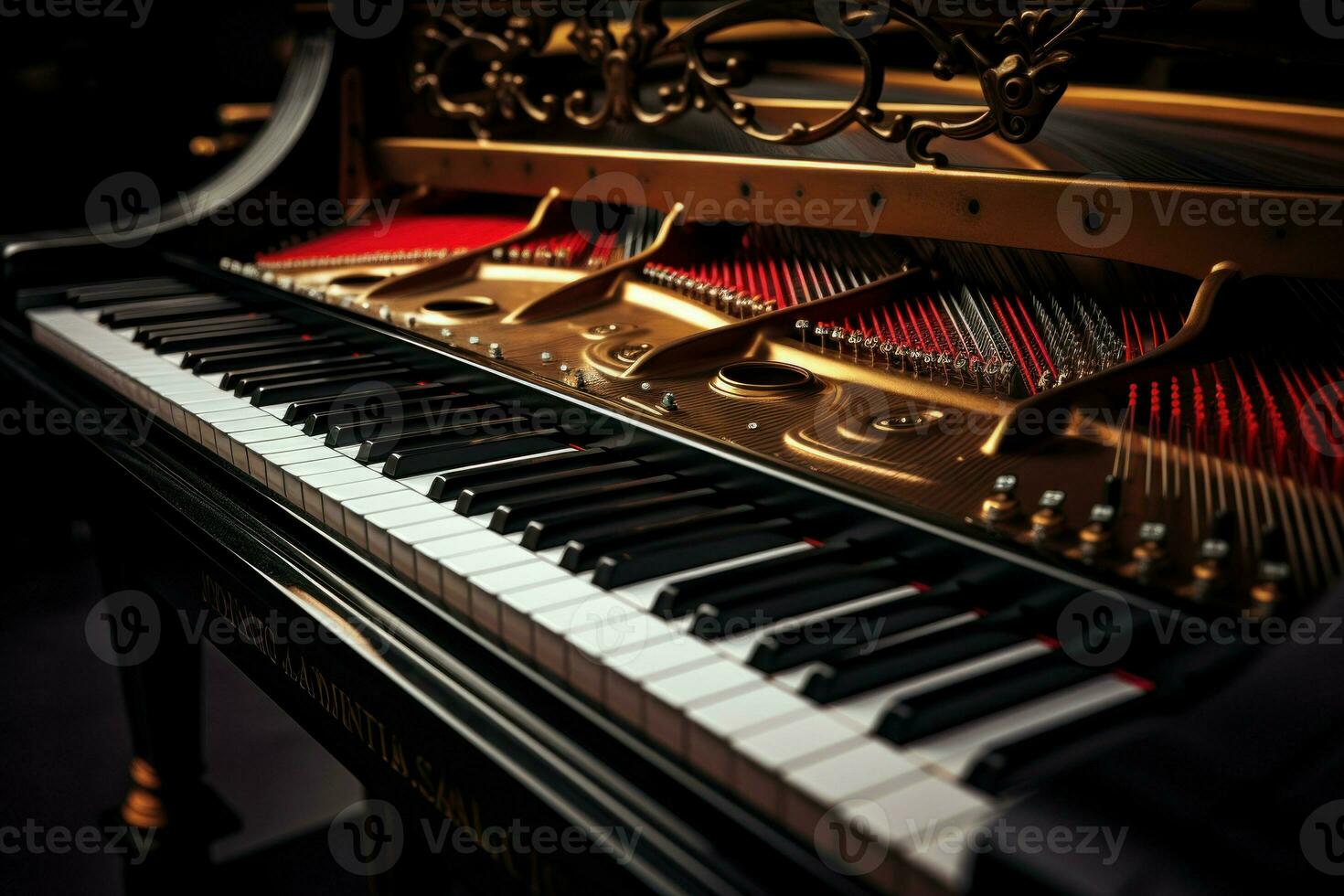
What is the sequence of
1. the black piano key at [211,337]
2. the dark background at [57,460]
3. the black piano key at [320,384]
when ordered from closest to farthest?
the black piano key at [320,384] < the black piano key at [211,337] < the dark background at [57,460]

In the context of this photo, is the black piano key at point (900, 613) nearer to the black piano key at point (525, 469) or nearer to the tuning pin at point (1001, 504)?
the tuning pin at point (1001, 504)

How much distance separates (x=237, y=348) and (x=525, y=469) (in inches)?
38.1

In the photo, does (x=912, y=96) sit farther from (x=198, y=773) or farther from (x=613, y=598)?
(x=198, y=773)

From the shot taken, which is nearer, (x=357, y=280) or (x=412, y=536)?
(x=412, y=536)

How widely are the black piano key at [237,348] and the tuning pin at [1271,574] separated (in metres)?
1.71

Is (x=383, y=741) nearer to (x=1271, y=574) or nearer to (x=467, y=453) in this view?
(x=467, y=453)

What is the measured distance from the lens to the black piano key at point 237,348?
6.47ft

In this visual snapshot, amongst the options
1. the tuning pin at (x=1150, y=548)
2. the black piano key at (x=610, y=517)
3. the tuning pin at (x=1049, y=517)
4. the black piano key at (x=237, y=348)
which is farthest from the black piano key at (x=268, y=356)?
the tuning pin at (x=1150, y=548)

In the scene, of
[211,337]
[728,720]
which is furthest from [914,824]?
[211,337]

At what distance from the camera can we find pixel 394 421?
1.63 meters

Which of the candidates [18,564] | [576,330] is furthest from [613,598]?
[18,564]

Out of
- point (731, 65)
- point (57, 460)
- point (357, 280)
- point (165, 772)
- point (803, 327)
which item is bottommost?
point (165, 772)

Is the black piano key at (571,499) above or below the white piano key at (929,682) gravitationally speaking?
below

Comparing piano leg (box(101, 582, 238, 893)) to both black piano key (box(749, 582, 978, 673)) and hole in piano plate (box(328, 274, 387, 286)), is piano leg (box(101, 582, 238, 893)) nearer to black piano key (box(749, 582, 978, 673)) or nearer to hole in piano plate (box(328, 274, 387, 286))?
hole in piano plate (box(328, 274, 387, 286))
